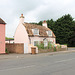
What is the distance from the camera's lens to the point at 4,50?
18906 mm

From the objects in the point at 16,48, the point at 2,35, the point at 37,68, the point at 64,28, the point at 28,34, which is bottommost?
the point at 37,68

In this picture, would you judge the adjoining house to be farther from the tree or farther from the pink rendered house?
the tree

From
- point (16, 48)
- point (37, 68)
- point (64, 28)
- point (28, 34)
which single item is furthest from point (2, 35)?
point (64, 28)

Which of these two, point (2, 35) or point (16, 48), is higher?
point (2, 35)

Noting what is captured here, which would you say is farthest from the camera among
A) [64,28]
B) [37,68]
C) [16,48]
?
[64,28]

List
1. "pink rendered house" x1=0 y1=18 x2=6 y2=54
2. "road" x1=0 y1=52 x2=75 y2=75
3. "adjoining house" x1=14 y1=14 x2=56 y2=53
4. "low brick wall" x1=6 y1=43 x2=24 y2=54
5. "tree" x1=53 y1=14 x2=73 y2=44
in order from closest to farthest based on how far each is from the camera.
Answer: "road" x1=0 y1=52 x2=75 y2=75 < "pink rendered house" x1=0 y1=18 x2=6 y2=54 < "low brick wall" x1=6 y1=43 x2=24 y2=54 < "adjoining house" x1=14 y1=14 x2=56 y2=53 < "tree" x1=53 y1=14 x2=73 y2=44

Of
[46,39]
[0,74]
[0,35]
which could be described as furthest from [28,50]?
[0,74]

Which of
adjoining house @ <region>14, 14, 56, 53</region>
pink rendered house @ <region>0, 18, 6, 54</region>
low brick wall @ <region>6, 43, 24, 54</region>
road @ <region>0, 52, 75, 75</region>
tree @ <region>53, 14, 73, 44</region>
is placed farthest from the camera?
tree @ <region>53, 14, 73, 44</region>

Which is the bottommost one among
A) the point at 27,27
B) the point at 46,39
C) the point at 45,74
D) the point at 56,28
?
the point at 45,74

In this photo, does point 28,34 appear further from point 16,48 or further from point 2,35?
point 2,35

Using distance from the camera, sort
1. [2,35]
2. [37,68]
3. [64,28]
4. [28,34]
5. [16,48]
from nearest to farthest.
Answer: [37,68]
[2,35]
[16,48]
[28,34]
[64,28]

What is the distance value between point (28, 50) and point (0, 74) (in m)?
14.4

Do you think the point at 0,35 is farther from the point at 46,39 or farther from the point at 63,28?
the point at 63,28

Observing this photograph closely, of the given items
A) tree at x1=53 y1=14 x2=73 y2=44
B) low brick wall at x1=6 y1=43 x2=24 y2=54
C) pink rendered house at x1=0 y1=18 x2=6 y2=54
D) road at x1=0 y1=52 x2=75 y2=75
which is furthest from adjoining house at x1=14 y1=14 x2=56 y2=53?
tree at x1=53 y1=14 x2=73 y2=44
